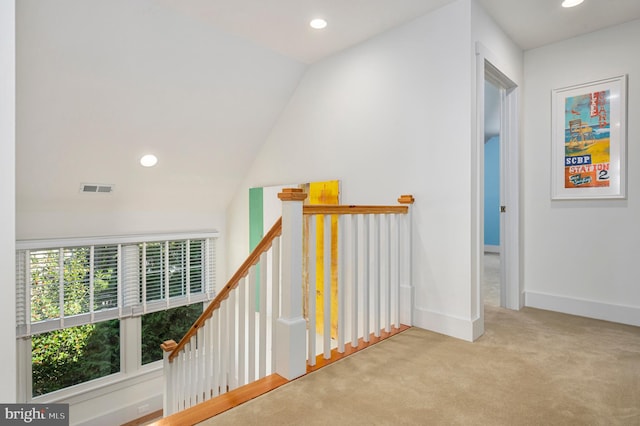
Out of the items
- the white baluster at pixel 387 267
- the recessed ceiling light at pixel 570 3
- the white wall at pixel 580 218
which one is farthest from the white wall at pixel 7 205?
the white wall at pixel 580 218

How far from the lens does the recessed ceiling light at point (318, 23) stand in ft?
9.18

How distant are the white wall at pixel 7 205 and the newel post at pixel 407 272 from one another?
2314 mm

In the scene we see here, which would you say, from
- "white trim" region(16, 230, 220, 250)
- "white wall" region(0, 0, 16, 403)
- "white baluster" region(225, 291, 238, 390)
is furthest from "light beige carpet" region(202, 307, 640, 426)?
"white trim" region(16, 230, 220, 250)

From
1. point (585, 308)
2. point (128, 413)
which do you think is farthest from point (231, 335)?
point (128, 413)

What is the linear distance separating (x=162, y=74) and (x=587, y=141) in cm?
366

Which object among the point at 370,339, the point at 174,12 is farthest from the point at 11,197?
the point at 370,339

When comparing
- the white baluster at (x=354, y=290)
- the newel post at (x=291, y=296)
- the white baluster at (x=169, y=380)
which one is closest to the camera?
the newel post at (x=291, y=296)

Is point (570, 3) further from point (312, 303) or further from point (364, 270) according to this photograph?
point (312, 303)

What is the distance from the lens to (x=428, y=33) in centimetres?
265

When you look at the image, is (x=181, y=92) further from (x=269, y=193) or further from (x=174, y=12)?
(x=269, y=193)

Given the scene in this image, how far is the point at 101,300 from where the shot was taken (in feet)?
13.6

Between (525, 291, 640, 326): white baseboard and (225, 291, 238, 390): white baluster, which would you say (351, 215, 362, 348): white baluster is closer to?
(225, 291, 238, 390): white baluster

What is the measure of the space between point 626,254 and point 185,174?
14.1ft

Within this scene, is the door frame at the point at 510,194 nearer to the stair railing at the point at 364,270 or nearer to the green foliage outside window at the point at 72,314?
the stair railing at the point at 364,270
